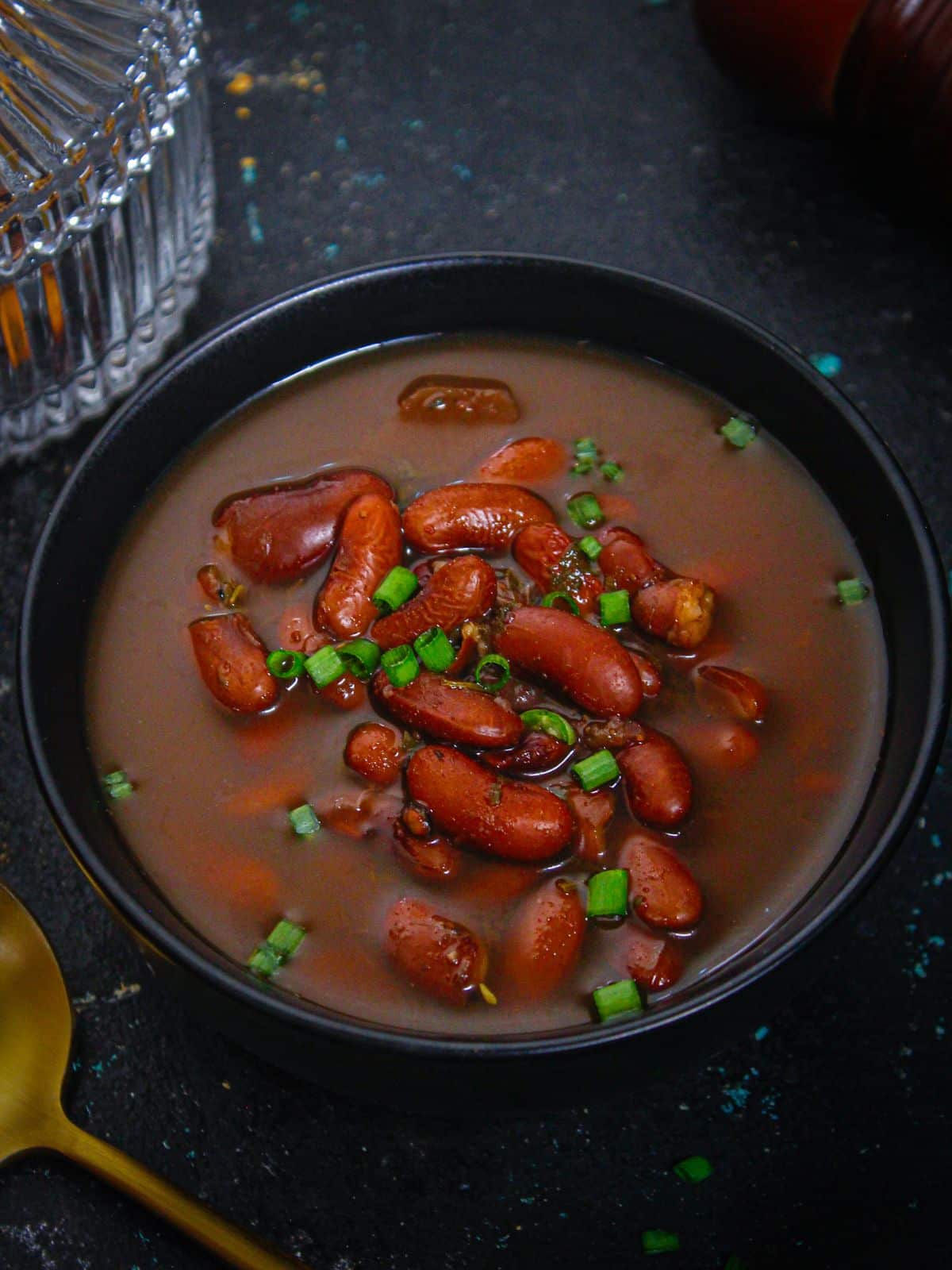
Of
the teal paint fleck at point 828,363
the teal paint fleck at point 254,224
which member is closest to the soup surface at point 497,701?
the teal paint fleck at point 828,363

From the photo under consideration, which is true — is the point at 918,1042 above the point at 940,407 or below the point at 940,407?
below

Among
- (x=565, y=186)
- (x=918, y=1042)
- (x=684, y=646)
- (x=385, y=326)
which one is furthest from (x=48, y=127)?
(x=918, y=1042)

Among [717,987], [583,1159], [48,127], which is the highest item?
→ [48,127]

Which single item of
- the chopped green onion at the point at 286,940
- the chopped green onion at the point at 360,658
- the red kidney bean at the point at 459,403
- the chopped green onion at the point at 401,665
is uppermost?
the red kidney bean at the point at 459,403

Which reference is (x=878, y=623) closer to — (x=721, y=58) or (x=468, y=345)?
(x=468, y=345)

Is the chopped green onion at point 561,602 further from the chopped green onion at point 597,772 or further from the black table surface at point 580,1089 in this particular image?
the black table surface at point 580,1089

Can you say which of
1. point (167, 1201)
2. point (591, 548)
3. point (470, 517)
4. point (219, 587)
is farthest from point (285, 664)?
point (167, 1201)

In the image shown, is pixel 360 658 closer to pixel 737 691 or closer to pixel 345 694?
pixel 345 694
